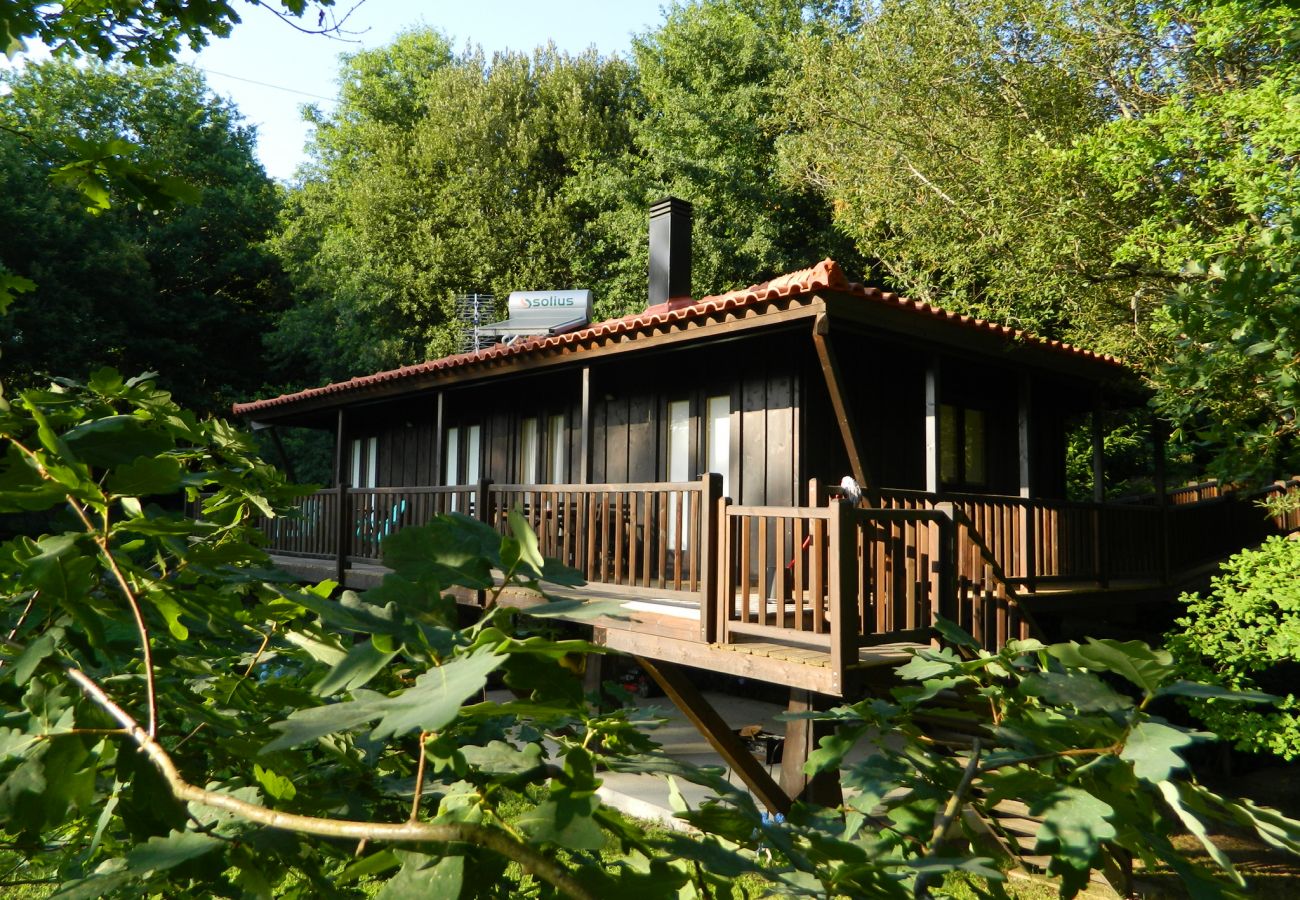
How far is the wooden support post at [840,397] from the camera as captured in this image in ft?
22.3

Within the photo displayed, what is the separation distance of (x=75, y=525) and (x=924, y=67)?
1891 cm

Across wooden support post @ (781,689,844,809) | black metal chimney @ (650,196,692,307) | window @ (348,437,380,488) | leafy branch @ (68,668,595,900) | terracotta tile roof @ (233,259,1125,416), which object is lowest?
wooden support post @ (781,689,844,809)

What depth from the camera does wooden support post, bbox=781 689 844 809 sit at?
6141 mm

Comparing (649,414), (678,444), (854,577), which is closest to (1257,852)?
(854,577)

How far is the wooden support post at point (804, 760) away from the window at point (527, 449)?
20.0ft

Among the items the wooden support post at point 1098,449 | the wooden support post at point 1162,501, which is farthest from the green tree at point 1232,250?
the wooden support post at point 1098,449

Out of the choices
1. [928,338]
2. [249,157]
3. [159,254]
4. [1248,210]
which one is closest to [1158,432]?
[1248,210]

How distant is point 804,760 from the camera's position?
6.36 m

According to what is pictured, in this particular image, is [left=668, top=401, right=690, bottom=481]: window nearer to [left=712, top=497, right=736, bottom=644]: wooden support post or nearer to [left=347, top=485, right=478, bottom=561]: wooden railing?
[left=347, top=485, right=478, bottom=561]: wooden railing

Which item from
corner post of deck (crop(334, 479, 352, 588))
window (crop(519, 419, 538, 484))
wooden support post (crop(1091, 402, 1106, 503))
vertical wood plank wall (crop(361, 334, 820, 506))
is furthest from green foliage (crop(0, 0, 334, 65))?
wooden support post (crop(1091, 402, 1106, 503))

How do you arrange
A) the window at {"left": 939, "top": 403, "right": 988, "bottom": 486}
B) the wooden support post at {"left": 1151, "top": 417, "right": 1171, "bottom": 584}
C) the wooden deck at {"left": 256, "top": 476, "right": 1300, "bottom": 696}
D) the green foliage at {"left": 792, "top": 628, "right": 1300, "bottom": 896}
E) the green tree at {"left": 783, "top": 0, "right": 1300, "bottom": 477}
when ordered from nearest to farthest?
the green foliage at {"left": 792, "top": 628, "right": 1300, "bottom": 896}
the wooden deck at {"left": 256, "top": 476, "right": 1300, "bottom": 696}
the green tree at {"left": 783, "top": 0, "right": 1300, "bottom": 477}
the wooden support post at {"left": 1151, "top": 417, "right": 1171, "bottom": 584}
the window at {"left": 939, "top": 403, "right": 988, "bottom": 486}

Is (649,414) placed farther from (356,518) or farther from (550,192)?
(550,192)

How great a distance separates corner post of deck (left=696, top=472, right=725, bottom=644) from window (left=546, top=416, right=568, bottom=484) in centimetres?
549

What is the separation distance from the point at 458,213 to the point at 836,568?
2679 centimetres
